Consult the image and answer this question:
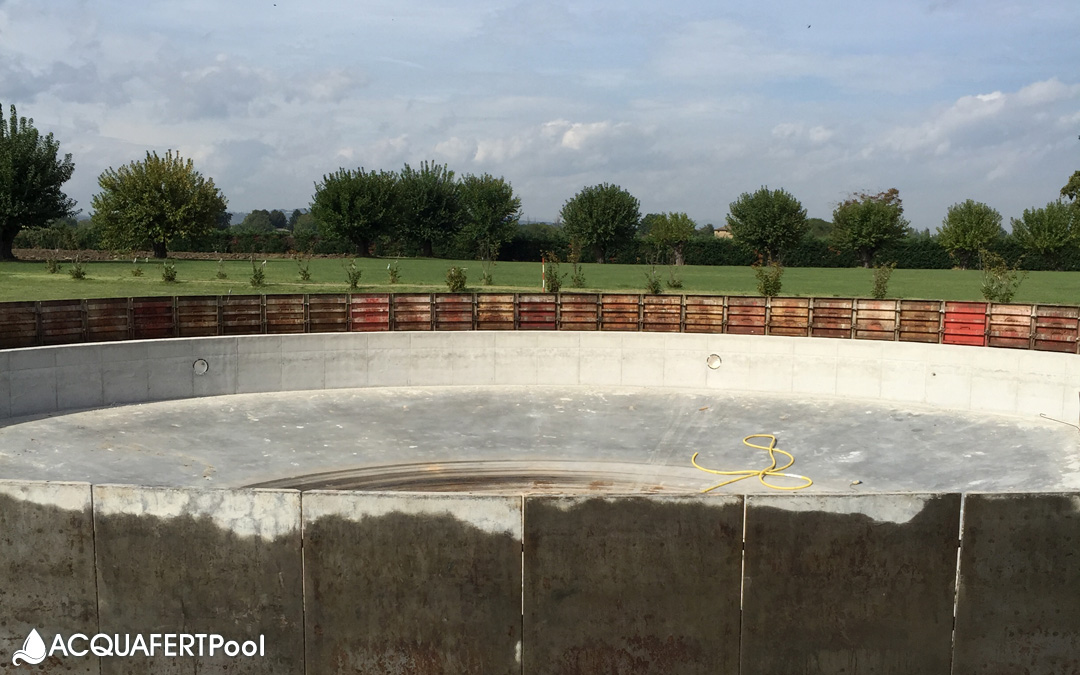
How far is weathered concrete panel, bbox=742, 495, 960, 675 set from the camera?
27.5ft

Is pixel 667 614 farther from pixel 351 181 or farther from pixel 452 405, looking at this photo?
pixel 351 181

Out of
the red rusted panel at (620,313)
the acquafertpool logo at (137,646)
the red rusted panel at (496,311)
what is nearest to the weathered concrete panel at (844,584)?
the acquafertpool logo at (137,646)

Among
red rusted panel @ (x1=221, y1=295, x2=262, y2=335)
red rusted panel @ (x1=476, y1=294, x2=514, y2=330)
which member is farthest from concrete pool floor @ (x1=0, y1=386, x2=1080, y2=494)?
red rusted panel @ (x1=476, y1=294, x2=514, y2=330)

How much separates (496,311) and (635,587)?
1766 cm

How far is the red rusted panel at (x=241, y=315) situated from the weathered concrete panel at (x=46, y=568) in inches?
604

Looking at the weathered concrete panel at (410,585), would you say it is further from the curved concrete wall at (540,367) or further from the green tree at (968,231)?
the green tree at (968,231)

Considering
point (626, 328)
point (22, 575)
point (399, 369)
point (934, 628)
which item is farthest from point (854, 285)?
point (22, 575)

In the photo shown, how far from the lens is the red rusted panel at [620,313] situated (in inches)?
1010

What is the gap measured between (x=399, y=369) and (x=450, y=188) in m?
64.9

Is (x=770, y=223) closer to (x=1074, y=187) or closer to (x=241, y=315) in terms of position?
(x=1074, y=187)

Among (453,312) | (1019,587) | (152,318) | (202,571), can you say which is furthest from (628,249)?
(202,571)

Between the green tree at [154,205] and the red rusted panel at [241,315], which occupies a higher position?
the green tree at [154,205]

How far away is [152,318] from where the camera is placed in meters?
23.0

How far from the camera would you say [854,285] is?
50.0 meters
